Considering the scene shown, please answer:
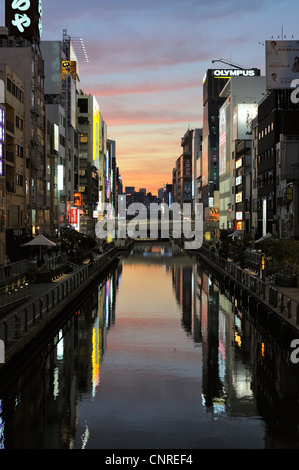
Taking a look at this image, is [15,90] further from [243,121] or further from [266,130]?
[243,121]

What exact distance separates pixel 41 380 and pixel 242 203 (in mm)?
115894

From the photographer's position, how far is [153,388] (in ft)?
73.0

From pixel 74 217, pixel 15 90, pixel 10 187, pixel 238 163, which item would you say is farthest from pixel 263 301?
pixel 238 163

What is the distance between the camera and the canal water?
17000mm

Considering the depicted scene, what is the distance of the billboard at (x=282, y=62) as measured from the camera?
98.8 meters

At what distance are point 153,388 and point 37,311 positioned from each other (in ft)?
35.1

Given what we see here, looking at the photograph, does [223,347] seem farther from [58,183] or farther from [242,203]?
[242,203]

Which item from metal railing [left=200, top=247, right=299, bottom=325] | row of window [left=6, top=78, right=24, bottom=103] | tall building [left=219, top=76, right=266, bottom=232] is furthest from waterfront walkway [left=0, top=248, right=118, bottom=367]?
tall building [left=219, top=76, right=266, bottom=232]

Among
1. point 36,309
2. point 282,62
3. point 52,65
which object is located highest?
point 52,65

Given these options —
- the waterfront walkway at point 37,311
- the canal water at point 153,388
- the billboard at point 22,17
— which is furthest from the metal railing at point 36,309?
the billboard at point 22,17

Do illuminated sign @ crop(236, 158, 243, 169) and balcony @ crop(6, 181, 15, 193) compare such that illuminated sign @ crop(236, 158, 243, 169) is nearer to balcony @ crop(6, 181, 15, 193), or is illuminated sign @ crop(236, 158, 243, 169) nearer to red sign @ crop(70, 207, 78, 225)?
red sign @ crop(70, 207, 78, 225)

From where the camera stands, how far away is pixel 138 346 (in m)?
30.6

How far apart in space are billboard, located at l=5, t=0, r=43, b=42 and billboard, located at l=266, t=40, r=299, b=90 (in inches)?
1495
